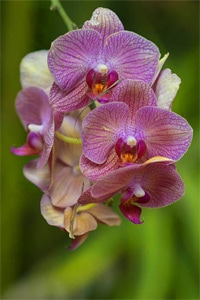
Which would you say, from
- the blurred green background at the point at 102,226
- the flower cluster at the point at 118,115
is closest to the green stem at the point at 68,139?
the flower cluster at the point at 118,115

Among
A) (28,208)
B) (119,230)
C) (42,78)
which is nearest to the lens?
(42,78)

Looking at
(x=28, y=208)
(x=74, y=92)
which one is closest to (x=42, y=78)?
(x=74, y=92)

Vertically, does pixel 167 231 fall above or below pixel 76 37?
below

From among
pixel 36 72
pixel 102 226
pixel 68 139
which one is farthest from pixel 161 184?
pixel 102 226

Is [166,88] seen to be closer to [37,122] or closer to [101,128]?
[101,128]

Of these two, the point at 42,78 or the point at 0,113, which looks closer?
the point at 42,78

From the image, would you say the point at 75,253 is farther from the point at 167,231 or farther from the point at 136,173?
the point at 136,173

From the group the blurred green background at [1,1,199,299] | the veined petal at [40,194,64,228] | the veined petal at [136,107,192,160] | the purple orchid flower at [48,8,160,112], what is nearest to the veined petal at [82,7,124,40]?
the purple orchid flower at [48,8,160,112]
